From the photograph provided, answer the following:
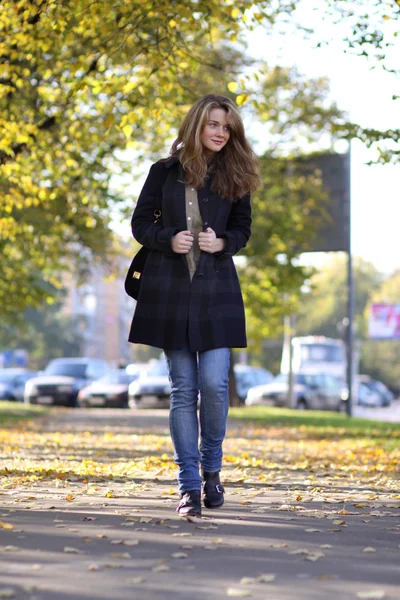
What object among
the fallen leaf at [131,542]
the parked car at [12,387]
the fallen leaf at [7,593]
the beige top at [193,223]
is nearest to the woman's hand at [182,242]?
the beige top at [193,223]

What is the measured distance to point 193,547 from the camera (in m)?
5.24

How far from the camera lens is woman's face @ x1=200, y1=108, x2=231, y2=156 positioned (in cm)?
646

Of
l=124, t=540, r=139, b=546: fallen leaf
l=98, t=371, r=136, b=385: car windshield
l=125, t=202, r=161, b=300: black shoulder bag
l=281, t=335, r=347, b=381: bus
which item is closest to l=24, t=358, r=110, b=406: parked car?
l=98, t=371, r=136, b=385: car windshield

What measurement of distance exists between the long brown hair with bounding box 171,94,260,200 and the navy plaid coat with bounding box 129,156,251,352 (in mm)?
72

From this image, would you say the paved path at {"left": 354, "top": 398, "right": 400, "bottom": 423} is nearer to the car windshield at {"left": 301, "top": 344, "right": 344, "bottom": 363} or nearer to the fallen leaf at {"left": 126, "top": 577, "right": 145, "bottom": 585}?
the car windshield at {"left": 301, "top": 344, "right": 344, "bottom": 363}

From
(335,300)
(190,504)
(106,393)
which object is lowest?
(190,504)

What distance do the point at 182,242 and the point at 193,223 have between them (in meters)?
0.27

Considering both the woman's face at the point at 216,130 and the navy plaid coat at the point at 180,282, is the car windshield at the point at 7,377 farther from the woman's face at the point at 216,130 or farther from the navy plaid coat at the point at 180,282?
the woman's face at the point at 216,130

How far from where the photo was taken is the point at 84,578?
14.7 feet

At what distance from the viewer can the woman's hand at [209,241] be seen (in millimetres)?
6285

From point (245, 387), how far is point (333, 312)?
62.1 meters

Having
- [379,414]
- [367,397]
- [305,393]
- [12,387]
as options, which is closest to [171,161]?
[305,393]

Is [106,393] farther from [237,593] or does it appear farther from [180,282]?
[237,593]

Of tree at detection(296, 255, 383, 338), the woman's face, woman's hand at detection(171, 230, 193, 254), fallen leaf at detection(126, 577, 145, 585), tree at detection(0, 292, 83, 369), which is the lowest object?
fallen leaf at detection(126, 577, 145, 585)
